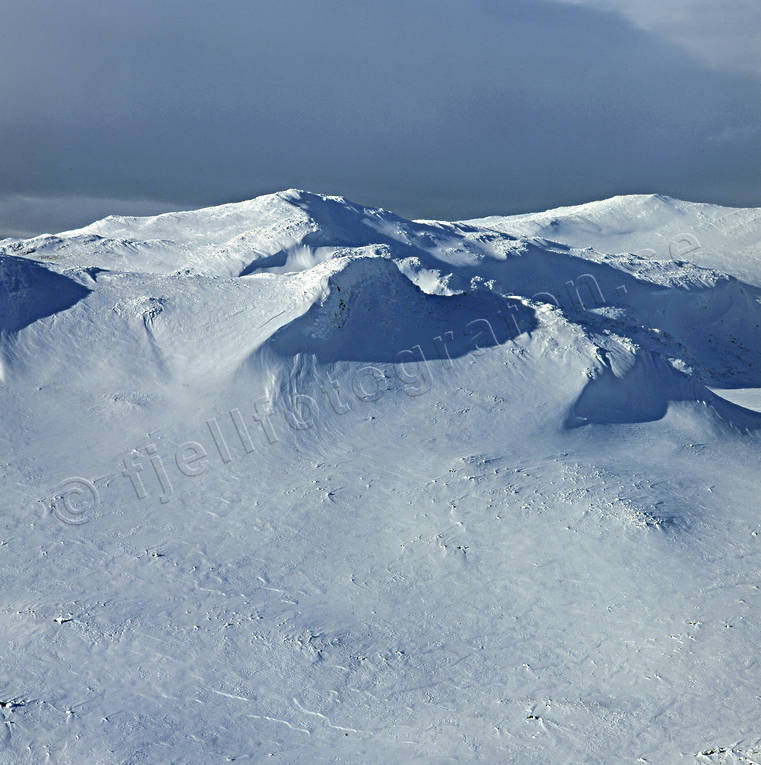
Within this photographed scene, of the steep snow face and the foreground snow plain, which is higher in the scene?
the steep snow face

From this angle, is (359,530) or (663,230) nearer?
(359,530)

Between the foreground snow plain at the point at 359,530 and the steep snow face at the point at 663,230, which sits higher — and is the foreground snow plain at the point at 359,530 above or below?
below

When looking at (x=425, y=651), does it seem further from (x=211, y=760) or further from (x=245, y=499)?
(x=245, y=499)

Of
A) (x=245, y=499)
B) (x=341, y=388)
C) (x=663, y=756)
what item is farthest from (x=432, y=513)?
(x=663, y=756)

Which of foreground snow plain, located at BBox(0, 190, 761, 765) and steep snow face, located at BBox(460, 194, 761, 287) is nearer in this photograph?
foreground snow plain, located at BBox(0, 190, 761, 765)

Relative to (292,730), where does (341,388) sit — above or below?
above

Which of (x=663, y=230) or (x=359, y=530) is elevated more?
(x=663, y=230)

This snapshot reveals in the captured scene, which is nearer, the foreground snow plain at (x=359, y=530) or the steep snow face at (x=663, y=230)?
the foreground snow plain at (x=359, y=530)

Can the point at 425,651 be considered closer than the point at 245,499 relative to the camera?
Yes
